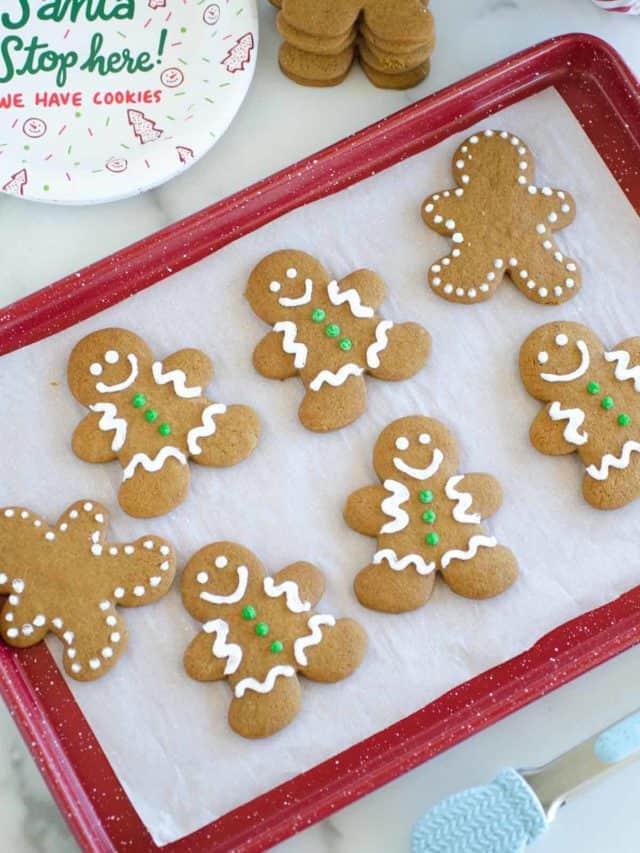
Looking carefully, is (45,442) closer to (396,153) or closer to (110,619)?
(110,619)

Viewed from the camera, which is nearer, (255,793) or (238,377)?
(255,793)

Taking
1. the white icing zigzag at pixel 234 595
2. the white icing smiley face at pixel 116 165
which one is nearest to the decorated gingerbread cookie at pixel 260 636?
the white icing zigzag at pixel 234 595

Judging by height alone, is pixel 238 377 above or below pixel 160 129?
below

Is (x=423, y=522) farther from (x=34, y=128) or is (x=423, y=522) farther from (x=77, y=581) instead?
(x=34, y=128)

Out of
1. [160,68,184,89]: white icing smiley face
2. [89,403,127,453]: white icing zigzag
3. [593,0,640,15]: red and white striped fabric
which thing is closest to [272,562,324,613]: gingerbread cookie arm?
[89,403,127,453]: white icing zigzag

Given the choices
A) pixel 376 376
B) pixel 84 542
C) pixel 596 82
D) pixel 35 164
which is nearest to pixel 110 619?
pixel 84 542

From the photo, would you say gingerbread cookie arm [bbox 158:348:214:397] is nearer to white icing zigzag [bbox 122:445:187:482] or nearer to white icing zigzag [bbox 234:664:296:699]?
white icing zigzag [bbox 122:445:187:482]
